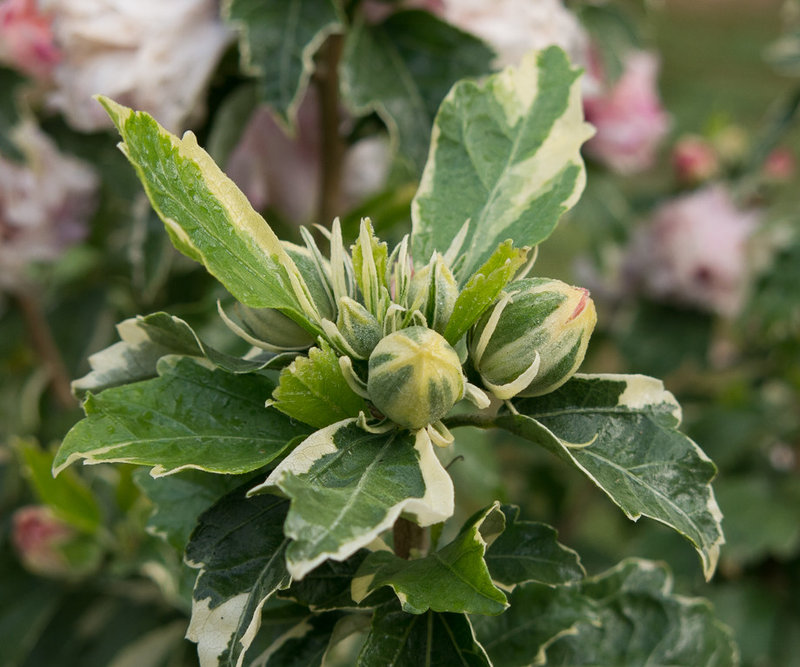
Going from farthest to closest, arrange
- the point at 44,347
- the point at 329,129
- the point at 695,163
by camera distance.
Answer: the point at 695,163, the point at 44,347, the point at 329,129

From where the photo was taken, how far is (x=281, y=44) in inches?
26.4

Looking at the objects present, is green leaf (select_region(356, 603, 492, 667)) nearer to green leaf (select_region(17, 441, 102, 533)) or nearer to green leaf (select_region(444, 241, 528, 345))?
green leaf (select_region(444, 241, 528, 345))

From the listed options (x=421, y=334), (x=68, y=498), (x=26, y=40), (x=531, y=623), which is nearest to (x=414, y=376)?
(x=421, y=334)

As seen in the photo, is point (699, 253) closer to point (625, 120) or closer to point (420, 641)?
point (625, 120)

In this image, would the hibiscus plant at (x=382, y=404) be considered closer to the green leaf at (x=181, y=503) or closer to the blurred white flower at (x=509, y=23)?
the green leaf at (x=181, y=503)

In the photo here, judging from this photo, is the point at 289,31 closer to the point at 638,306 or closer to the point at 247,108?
the point at 247,108

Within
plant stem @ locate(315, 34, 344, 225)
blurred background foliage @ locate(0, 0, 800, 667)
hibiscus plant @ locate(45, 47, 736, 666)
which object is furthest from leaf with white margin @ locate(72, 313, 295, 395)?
plant stem @ locate(315, 34, 344, 225)

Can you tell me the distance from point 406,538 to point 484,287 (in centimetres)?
15

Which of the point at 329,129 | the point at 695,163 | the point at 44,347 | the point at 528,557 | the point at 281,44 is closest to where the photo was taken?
the point at 528,557

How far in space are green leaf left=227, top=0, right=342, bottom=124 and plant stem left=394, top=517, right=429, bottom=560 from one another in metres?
0.34

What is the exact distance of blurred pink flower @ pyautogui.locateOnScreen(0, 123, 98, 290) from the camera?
2.85 feet

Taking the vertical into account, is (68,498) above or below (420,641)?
below

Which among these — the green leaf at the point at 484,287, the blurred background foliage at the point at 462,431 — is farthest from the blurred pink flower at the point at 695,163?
the green leaf at the point at 484,287

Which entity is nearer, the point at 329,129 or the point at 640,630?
the point at 640,630
